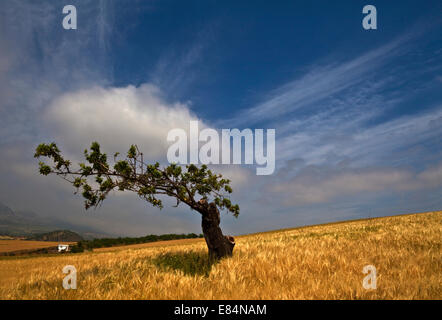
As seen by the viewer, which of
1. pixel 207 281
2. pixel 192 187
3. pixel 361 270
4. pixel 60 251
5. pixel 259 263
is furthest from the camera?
pixel 60 251

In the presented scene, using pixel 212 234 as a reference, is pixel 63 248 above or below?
below

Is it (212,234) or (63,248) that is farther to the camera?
(63,248)

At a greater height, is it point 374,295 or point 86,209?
point 86,209

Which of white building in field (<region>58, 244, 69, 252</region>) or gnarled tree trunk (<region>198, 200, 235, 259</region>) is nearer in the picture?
gnarled tree trunk (<region>198, 200, 235, 259</region>)

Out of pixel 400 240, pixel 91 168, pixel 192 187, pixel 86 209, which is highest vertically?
pixel 91 168

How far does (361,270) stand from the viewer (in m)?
6.51

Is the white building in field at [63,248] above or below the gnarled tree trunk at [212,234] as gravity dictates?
below

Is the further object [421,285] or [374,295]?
[421,285]

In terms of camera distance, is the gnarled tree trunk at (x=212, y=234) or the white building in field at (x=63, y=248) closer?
the gnarled tree trunk at (x=212, y=234)

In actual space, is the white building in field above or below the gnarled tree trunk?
below

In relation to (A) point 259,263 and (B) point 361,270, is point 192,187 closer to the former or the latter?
(A) point 259,263
